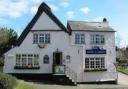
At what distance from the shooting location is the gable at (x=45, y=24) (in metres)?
48.2

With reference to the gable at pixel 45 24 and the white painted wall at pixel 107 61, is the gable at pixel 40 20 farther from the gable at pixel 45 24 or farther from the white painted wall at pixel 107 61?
the white painted wall at pixel 107 61

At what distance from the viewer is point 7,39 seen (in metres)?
58.3

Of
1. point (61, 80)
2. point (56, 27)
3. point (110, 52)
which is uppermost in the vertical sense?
point (56, 27)

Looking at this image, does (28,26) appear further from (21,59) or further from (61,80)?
(61,80)

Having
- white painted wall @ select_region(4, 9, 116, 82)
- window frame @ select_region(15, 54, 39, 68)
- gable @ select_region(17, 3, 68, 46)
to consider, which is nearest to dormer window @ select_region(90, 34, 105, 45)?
white painted wall @ select_region(4, 9, 116, 82)

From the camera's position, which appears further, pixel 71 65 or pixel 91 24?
pixel 91 24

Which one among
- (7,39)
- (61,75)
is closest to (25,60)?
(61,75)

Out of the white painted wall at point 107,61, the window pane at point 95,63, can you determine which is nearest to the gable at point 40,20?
the white painted wall at point 107,61

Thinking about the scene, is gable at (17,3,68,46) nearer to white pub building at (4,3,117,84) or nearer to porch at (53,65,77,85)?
white pub building at (4,3,117,84)

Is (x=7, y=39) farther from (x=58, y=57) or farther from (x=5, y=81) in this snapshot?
(x=5, y=81)

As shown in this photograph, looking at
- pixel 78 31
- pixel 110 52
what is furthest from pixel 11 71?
pixel 110 52

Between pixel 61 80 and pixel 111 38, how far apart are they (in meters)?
9.42

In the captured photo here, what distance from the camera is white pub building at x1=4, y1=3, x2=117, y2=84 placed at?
156ft

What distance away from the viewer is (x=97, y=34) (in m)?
50.0
